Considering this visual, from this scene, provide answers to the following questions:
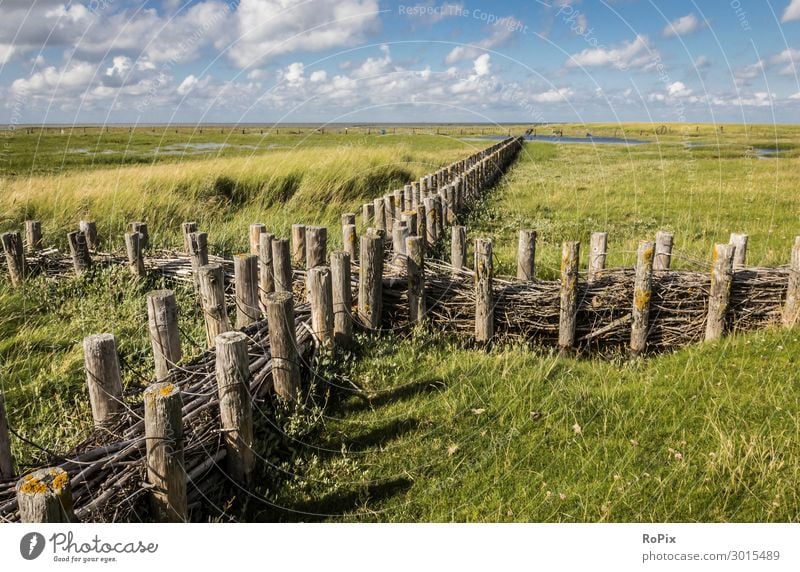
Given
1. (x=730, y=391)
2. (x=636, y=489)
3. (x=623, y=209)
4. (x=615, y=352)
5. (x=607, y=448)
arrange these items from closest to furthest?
(x=636, y=489), (x=607, y=448), (x=730, y=391), (x=615, y=352), (x=623, y=209)

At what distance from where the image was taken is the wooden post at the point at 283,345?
12.1 feet

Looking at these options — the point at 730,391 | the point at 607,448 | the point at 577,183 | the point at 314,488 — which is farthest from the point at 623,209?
the point at 314,488

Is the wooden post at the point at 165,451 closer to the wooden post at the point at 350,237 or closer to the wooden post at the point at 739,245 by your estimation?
the wooden post at the point at 350,237

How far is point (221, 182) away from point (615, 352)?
9.32 m

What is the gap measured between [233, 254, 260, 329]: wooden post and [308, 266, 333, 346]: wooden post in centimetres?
46

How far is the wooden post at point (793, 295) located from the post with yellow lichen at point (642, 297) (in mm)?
1177

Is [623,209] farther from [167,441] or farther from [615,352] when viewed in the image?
[167,441]

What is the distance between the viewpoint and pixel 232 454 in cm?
320

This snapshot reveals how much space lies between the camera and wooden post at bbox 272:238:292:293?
4.88m

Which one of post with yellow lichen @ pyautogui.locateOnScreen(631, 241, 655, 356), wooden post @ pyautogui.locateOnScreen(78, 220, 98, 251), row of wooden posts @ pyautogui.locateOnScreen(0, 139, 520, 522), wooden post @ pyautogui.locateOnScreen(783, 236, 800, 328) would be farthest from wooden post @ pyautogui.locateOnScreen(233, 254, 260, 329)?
wooden post @ pyautogui.locateOnScreen(783, 236, 800, 328)
